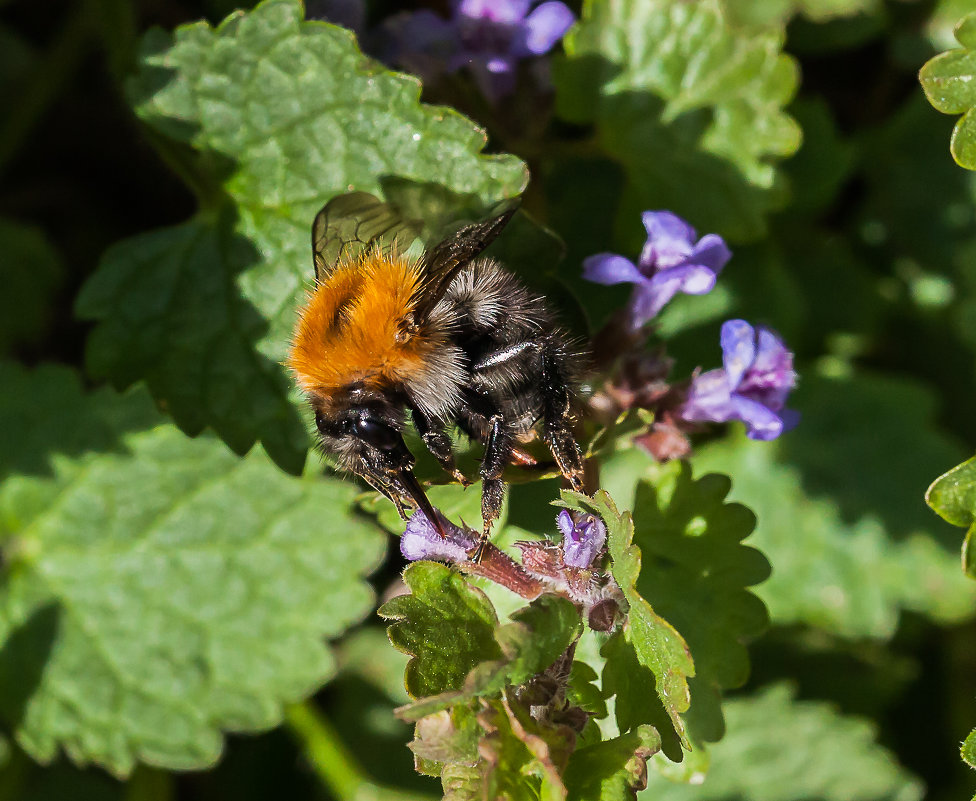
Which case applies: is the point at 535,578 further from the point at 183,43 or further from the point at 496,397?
the point at 183,43

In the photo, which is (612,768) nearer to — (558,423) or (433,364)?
(558,423)

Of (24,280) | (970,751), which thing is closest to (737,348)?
(970,751)

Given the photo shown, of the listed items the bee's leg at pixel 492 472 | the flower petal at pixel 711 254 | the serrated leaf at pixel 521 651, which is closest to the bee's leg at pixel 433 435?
the bee's leg at pixel 492 472

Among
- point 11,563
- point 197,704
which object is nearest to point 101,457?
point 11,563

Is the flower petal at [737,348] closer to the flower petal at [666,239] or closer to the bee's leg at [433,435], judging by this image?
the flower petal at [666,239]

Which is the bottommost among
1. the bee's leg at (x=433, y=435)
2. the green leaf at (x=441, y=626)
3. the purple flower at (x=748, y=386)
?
the green leaf at (x=441, y=626)
